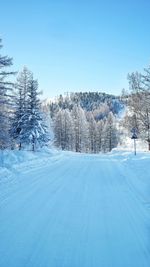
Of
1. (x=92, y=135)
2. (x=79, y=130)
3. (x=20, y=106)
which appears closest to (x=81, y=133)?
(x=79, y=130)

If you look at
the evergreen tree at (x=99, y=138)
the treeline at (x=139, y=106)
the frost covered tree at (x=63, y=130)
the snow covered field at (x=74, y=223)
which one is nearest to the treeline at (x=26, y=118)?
the treeline at (x=139, y=106)

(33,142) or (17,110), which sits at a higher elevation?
(17,110)

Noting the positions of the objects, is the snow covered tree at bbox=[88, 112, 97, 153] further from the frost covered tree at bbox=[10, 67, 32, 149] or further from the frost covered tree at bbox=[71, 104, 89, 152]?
the frost covered tree at bbox=[10, 67, 32, 149]

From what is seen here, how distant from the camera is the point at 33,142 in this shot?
33.6 metres

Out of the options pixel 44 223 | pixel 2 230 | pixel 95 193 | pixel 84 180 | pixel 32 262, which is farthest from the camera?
pixel 84 180

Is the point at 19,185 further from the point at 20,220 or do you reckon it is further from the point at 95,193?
the point at 20,220

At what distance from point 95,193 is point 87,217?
3.10 m

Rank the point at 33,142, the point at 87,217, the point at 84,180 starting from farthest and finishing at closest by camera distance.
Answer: the point at 33,142 → the point at 84,180 → the point at 87,217

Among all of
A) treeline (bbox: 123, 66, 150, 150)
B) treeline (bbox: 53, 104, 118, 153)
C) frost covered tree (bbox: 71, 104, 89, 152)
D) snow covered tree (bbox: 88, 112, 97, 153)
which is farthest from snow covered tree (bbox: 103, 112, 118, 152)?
treeline (bbox: 123, 66, 150, 150)

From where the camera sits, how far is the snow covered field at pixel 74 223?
5.85m

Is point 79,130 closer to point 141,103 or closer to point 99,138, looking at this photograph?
point 99,138

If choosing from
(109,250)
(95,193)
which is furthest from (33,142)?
(109,250)

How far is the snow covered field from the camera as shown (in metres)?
5.85

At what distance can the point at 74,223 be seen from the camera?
7.72 metres
